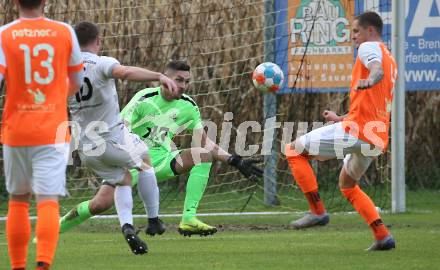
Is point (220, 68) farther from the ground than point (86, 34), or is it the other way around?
point (86, 34)

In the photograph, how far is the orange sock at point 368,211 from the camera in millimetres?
9141

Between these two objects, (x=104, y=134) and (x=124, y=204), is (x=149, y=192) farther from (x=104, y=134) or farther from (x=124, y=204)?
(x=104, y=134)

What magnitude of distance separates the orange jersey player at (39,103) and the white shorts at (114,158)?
2184 millimetres

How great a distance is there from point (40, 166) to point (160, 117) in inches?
172

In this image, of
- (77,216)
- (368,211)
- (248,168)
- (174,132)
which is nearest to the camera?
(248,168)

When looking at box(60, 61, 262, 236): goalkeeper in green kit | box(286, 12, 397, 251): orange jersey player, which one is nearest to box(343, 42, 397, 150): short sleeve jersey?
box(286, 12, 397, 251): orange jersey player

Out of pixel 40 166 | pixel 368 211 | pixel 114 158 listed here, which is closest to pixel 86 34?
pixel 114 158

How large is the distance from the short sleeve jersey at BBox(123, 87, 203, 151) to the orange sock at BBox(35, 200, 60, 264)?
4141mm

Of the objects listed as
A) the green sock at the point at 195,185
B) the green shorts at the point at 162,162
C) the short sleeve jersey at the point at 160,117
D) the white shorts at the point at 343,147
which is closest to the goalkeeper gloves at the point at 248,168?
the white shorts at the point at 343,147

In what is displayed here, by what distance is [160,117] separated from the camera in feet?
36.3

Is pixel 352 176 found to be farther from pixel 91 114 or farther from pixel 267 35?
pixel 267 35

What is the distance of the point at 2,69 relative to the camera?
6684 millimetres

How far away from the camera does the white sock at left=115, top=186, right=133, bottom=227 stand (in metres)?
8.88

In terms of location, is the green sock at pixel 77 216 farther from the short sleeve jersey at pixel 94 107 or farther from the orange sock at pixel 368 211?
the orange sock at pixel 368 211
